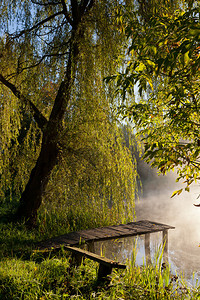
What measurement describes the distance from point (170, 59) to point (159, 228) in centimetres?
354

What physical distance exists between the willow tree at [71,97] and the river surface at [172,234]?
90 cm

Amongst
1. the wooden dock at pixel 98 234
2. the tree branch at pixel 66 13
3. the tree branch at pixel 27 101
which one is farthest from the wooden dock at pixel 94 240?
the tree branch at pixel 66 13

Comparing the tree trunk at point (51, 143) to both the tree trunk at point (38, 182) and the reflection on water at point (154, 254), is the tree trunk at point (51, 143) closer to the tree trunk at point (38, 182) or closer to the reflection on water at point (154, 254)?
the tree trunk at point (38, 182)

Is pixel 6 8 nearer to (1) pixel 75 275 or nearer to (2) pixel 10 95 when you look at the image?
(2) pixel 10 95

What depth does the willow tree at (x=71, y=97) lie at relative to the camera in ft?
14.7

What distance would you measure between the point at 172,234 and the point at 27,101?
4.74m

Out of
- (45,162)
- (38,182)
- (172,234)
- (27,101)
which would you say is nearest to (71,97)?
(27,101)

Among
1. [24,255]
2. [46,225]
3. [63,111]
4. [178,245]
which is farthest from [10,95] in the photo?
[178,245]

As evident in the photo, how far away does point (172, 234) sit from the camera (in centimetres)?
755

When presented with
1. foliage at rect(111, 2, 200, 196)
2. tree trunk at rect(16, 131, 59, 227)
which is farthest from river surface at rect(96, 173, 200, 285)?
tree trunk at rect(16, 131, 59, 227)

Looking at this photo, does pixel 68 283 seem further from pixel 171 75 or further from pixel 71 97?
pixel 71 97

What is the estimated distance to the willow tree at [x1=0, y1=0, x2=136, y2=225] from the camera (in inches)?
176

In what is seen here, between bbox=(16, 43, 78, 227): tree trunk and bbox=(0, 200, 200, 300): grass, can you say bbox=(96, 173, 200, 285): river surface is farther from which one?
bbox=(16, 43, 78, 227): tree trunk

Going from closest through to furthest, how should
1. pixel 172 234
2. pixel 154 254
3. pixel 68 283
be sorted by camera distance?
1. pixel 68 283
2. pixel 154 254
3. pixel 172 234
